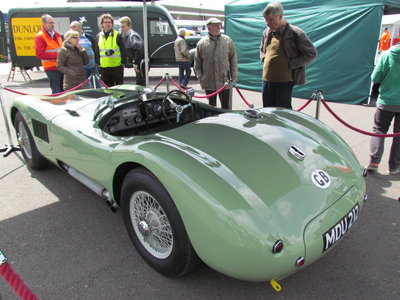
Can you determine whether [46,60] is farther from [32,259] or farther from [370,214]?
[370,214]

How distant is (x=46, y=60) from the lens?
19.1 ft

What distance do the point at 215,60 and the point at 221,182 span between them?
11.5 feet

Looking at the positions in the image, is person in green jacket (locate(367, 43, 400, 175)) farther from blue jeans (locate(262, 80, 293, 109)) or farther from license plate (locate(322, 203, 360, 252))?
license plate (locate(322, 203, 360, 252))

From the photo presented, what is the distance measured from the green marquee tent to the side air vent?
672 centimetres

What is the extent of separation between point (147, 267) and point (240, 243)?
3.13ft

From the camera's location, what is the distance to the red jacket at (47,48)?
5684 millimetres

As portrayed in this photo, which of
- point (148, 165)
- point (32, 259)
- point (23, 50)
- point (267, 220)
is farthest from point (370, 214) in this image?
point (23, 50)

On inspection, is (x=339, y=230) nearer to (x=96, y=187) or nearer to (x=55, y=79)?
(x=96, y=187)

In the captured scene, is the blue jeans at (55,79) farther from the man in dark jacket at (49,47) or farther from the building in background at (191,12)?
the building in background at (191,12)

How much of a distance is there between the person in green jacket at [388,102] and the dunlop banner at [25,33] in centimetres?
1150

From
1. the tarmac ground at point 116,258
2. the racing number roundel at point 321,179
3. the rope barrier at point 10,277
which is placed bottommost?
the tarmac ground at point 116,258

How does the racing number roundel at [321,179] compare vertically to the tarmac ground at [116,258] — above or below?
above

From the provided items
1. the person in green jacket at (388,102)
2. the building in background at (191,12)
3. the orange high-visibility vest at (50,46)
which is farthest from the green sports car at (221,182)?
the building in background at (191,12)

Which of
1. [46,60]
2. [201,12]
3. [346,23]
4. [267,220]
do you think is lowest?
[267,220]
